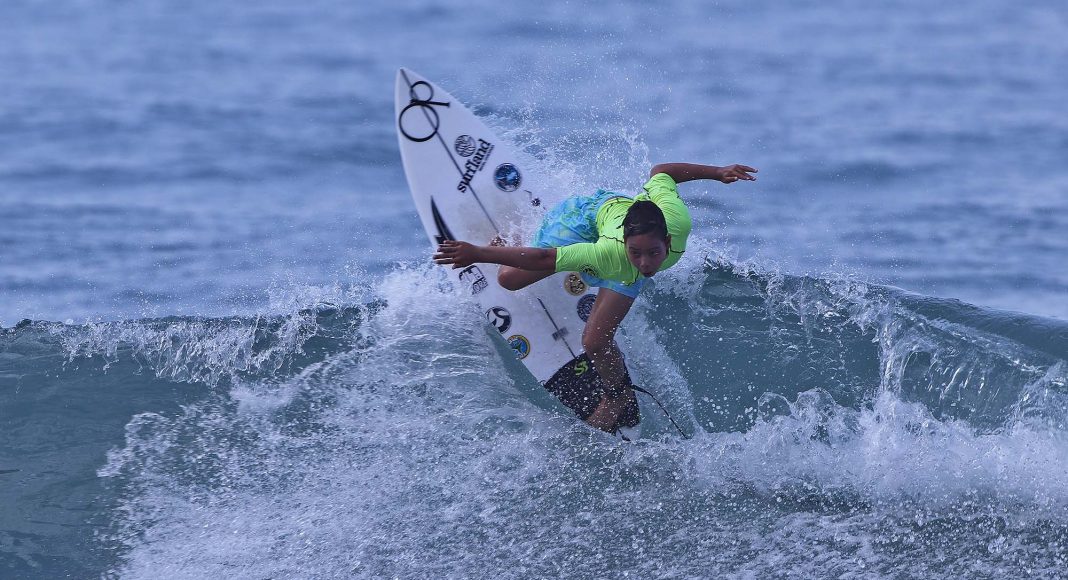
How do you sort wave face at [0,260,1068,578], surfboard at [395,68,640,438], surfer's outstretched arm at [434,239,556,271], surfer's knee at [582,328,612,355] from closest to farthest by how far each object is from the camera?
wave face at [0,260,1068,578] < surfer's outstretched arm at [434,239,556,271] < surfer's knee at [582,328,612,355] < surfboard at [395,68,640,438]

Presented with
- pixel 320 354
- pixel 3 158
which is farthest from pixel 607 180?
pixel 3 158

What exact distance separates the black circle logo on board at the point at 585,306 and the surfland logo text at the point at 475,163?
1.06 m

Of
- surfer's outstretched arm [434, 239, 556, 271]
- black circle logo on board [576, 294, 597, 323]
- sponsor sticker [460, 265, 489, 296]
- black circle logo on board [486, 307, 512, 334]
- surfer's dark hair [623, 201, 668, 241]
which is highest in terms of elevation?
surfer's dark hair [623, 201, 668, 241]

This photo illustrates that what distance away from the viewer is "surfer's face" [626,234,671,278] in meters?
6.11

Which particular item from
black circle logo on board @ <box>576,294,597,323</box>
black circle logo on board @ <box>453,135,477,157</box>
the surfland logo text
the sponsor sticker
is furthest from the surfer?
black circle logo on board @ <box>453,135,477,157</box>

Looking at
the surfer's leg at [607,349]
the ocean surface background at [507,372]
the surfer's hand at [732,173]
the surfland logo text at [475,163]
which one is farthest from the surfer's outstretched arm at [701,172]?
the surfland logo text at [475,163]

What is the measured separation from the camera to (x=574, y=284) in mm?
Answer: 7672

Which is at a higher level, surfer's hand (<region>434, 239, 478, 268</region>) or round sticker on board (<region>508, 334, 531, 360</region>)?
surfer's hand (<region>434, 239, 478, 268</region>)

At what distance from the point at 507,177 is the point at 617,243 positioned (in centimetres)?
161

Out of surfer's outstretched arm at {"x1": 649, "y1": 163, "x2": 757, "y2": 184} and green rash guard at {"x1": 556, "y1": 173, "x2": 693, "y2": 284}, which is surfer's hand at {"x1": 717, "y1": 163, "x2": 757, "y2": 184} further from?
green rash guard at {"x1": 556, "y1": 173, "x2": 693, "y2": 284}

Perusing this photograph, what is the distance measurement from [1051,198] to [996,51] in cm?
622

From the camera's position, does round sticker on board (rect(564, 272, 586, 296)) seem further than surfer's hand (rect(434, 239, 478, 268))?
Yes

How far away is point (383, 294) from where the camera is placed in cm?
843

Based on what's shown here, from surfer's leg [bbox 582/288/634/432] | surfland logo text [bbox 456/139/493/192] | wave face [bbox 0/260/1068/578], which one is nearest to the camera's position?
wave face [bbox 0/260/1068/578]
